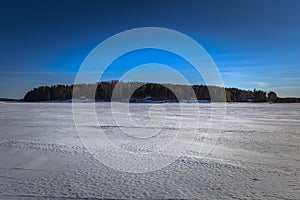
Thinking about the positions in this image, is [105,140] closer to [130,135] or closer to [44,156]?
[130,135]

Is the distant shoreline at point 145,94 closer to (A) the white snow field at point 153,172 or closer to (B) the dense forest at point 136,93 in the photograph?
(B) the dense forest at point 136,93

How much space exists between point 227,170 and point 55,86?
49.1 m

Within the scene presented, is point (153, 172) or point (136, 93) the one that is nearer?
point (153, 172)

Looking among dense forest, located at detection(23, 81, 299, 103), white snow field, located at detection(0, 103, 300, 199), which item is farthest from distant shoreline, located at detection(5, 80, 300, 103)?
white snow field, located at detection(0, 103, 300, 199)

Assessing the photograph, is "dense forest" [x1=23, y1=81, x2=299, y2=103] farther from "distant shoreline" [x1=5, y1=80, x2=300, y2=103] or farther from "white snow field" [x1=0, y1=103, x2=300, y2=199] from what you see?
"white snow field" [x1=0, y1=103, x2=300, y2=199]

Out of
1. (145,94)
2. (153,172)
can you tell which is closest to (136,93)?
(145,94)

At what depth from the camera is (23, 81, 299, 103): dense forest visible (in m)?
40.9

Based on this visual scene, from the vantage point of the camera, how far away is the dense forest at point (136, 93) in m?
40.9

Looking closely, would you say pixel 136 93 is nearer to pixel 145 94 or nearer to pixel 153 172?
pixel 145 94

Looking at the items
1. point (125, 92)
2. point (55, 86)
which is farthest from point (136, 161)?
point (55, 86)

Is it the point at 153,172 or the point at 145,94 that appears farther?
the point at 145,94

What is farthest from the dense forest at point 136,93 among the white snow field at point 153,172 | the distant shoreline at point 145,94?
the white snow field at point 153,172

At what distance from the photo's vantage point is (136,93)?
A: 140 feet

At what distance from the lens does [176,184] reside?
3.33 metres
